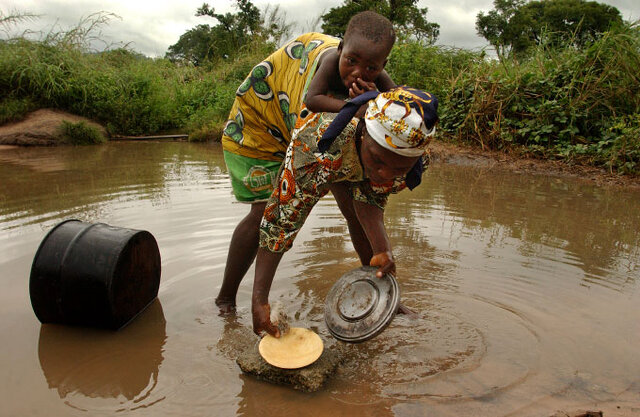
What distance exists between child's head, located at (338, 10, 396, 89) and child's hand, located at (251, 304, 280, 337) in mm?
1032

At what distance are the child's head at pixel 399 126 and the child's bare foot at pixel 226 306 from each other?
4.45ft

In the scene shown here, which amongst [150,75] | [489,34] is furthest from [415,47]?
[489,34]

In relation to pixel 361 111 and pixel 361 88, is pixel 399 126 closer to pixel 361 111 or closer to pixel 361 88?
pixel 361 111

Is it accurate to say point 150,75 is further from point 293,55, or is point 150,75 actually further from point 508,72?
point 293,55

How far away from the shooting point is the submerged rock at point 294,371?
6.45 ft

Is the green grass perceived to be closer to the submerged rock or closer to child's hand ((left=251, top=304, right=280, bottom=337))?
the submerged rock

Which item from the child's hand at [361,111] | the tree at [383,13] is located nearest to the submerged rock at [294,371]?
the child's hand at [361,111]

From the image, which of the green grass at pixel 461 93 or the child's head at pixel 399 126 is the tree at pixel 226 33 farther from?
the child's head at pixel 399 126

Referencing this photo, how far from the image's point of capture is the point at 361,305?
2123 mm

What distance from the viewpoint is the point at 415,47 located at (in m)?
10.4

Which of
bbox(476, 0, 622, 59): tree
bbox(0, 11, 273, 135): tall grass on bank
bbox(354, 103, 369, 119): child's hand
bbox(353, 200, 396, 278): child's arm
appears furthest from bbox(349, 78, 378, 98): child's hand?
bbox(476, 0, 622, 59): tree

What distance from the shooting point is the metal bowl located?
196cm

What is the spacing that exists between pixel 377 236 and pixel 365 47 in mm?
825

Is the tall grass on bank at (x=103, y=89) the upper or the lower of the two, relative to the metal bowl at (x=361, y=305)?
upper
